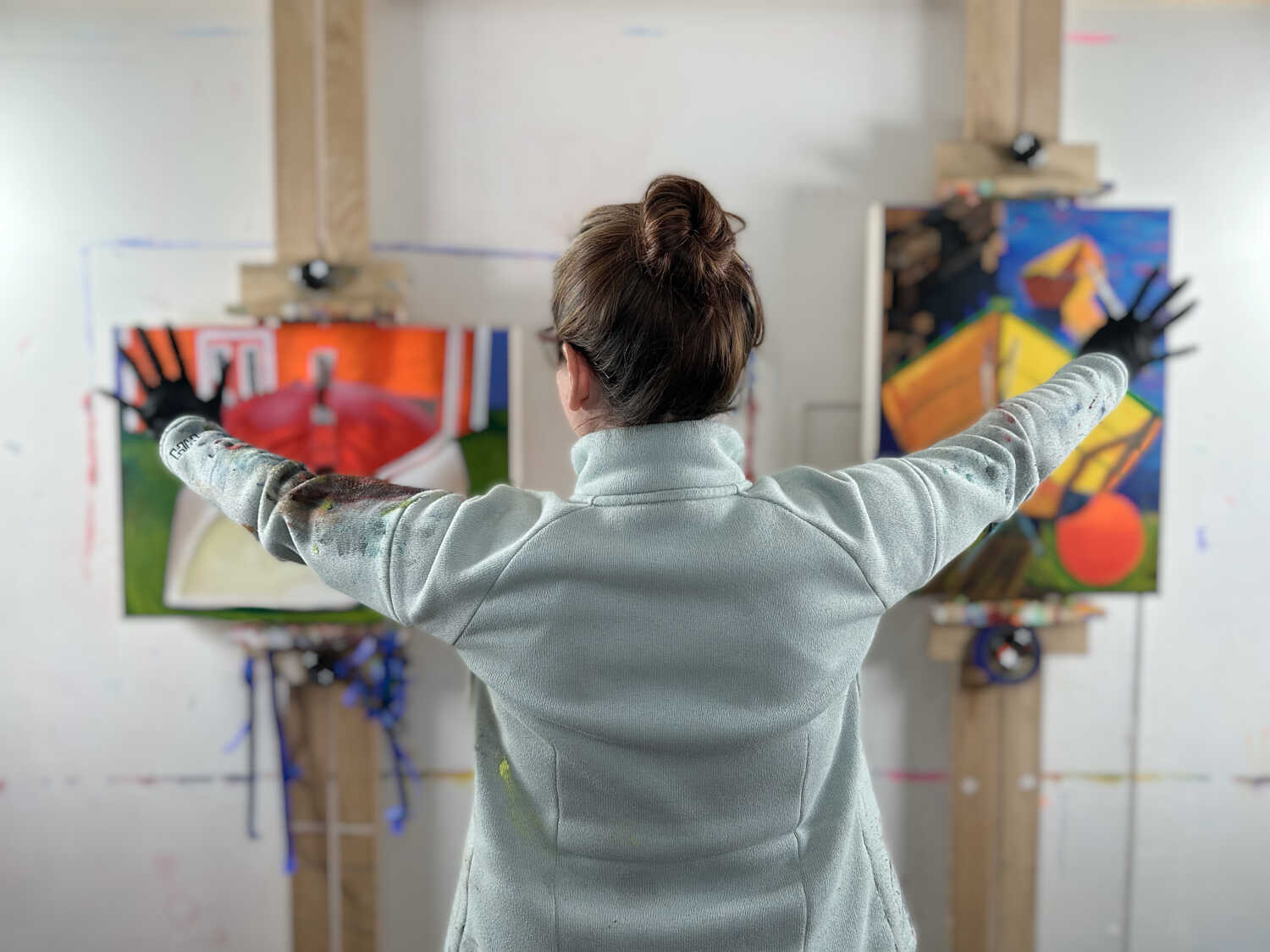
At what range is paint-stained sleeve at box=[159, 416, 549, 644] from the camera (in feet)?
1.91

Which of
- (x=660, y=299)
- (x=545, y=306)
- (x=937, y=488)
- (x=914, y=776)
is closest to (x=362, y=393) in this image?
(x=545, y=306)

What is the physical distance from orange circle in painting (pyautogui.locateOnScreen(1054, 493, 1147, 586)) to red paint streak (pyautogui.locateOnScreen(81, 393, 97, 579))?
167 centimetres

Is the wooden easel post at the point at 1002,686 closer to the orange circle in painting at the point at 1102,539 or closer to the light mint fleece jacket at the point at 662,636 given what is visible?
the orange circle in painting at the point at 1102,539

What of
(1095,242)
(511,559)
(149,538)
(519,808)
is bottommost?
(519,808)

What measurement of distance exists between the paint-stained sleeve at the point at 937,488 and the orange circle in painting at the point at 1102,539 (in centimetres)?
64

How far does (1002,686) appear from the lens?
1357 mm

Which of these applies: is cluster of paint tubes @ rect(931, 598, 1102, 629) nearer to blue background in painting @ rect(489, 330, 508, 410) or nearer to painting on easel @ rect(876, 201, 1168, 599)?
painting on easel @ rect(876, 201, 1168, 599)

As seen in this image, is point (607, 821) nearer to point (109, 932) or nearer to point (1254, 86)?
point (109, 932)

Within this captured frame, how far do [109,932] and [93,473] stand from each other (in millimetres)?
848

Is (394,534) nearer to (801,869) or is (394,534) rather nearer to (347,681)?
(801,869)

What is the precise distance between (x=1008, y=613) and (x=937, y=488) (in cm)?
81

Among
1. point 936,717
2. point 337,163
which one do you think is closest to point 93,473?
point 337,163

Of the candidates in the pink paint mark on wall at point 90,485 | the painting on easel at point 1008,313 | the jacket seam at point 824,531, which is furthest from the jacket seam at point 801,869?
the pink paint mark on wall at point 90,485

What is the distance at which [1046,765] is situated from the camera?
1.42m
